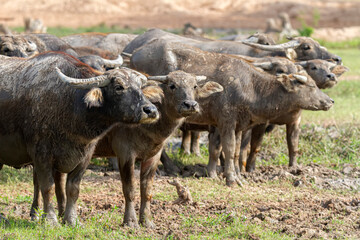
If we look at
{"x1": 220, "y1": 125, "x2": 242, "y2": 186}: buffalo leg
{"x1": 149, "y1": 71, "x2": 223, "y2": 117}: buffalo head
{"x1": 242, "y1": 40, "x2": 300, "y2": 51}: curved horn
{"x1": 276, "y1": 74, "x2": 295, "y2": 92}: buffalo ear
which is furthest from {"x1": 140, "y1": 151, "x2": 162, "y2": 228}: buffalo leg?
{"x1": 242, "y1": 40, "x2": 300, "y2": 51}: curved horn

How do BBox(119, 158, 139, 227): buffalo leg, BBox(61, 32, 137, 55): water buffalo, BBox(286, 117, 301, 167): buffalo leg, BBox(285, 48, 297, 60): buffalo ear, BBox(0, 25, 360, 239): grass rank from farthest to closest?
BBox(61, 32, 137, 55): water buffalo → BBox(285, 48, 297, 60): buffalo ear → BBox(286, 117, 301, 167): buffalo leg → BBox(119, 158, 139, 227): buffalo leg → BBox(0, 25, 360, 239): grass

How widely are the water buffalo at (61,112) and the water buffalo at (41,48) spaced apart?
1.51 m

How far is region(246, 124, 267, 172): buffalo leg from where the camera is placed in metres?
10.9

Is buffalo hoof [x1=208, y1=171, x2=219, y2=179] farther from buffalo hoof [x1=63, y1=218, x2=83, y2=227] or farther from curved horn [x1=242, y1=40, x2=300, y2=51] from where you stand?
buffalo hoof [x1=63, y1=218, x2=83, y2=227]

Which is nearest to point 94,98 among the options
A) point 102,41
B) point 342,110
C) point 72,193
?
point 72,193

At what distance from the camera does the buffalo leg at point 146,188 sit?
25.1 feet

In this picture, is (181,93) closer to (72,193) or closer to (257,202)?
(72,193)

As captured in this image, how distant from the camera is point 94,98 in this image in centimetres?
682

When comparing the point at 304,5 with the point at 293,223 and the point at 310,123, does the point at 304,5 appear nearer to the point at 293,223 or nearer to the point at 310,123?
the point at 310,123

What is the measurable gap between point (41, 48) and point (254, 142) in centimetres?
432

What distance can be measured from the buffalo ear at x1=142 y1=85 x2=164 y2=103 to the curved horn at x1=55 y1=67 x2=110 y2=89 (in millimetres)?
696

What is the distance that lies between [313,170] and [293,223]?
3.25m

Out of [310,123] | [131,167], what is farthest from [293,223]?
[310,123]

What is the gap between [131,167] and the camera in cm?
765
